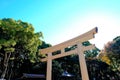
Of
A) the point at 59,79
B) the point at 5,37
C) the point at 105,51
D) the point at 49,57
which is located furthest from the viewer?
the point at 59,79

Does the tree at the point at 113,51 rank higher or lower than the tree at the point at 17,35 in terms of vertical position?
lower

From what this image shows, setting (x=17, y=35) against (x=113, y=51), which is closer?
(x=17, y=35)

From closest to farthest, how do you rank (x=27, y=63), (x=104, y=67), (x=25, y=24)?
(x=25, y=24) < (x=27, y=63) < (x=104, y=67)

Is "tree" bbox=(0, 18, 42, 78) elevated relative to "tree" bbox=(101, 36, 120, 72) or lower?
elevated

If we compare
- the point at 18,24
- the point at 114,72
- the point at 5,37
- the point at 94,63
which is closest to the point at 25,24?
the point at 18,24

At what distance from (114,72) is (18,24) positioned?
16.6 metres

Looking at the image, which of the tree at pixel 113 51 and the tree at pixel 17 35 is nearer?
the tree at pixel 17 35

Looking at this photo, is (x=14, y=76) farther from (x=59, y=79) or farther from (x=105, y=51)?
(x=105, y=51)

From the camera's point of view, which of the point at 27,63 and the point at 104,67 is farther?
the point at 104,67

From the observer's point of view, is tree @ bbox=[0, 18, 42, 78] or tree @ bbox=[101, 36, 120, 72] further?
tree @ bbox=[101, 36, 120, 72]

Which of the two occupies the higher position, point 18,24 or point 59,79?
point 18,24

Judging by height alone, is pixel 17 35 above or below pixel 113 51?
above

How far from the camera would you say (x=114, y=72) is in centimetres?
2383

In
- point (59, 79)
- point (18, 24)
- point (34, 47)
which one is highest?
point (18, 24)
